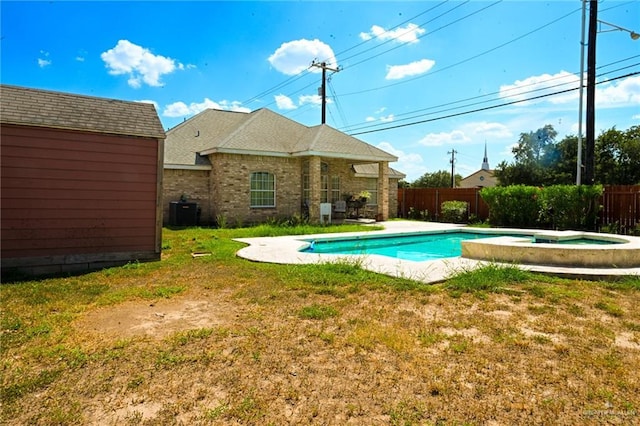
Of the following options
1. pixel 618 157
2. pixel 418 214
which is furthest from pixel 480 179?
pixel 418 214

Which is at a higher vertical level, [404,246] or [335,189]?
[335,189]

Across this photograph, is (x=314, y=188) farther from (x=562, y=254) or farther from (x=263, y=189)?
(x=562, y=254)

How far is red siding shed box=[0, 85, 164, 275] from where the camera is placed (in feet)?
22.9

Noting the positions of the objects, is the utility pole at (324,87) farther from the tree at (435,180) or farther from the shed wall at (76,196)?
the tree at (435,180)

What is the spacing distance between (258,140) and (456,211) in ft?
34.1

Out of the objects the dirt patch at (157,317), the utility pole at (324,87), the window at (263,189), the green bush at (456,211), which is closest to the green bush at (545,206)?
the green bush at (456,211)

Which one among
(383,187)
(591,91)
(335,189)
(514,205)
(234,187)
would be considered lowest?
(514,205)

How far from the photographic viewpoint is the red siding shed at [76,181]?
6.99 m

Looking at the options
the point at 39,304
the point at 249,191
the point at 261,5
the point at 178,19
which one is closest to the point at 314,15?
the point at 261,5

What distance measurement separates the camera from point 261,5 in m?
13.1

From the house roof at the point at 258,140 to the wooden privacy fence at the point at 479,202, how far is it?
3.88m

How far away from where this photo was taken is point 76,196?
24.7ft

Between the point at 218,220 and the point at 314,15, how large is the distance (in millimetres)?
9037

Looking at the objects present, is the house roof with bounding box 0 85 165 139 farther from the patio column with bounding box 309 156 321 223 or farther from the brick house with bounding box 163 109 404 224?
the patio column with bounding box 309 156 321 223
